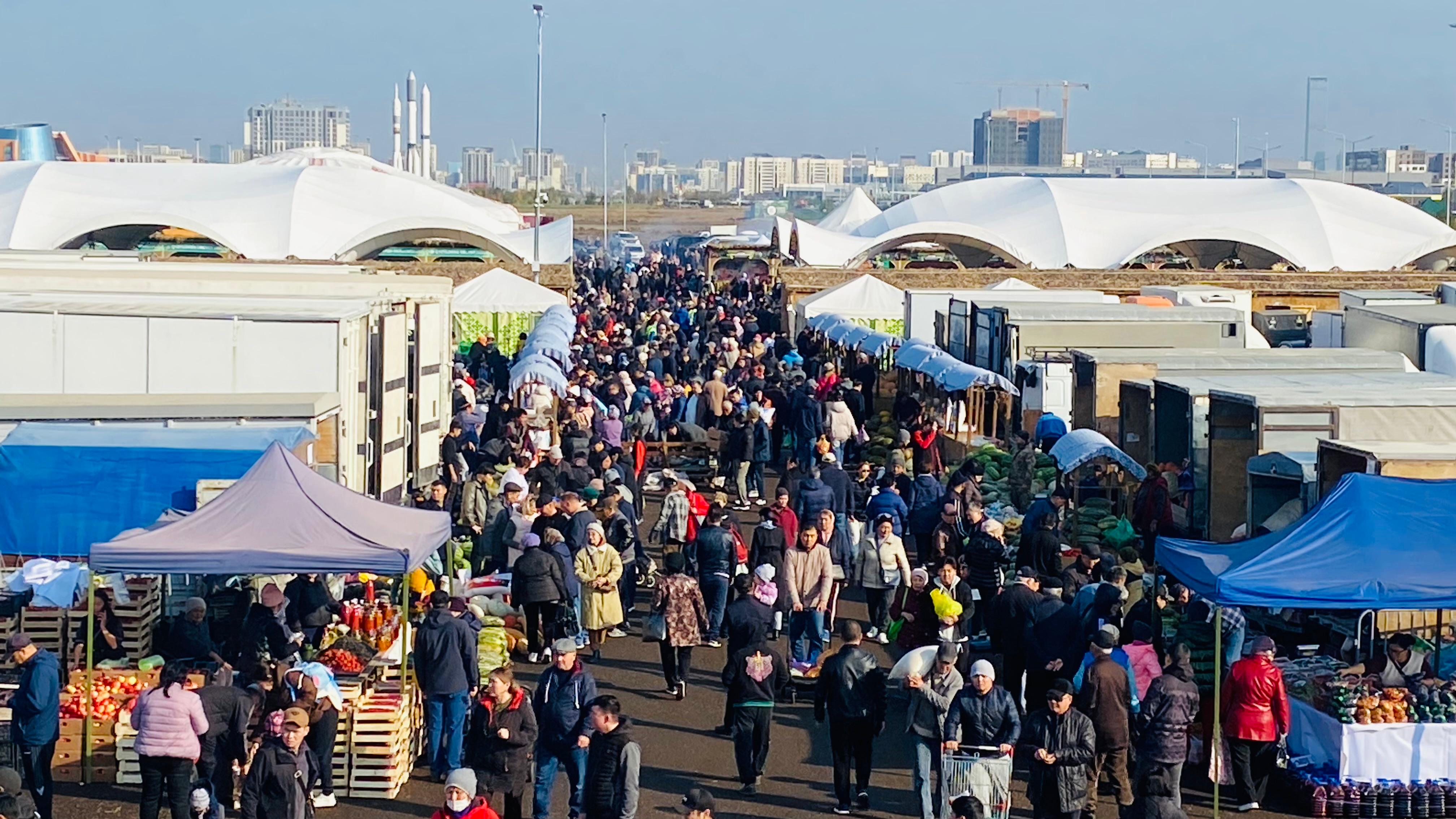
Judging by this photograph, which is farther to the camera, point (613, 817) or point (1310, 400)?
point (1310, 400)

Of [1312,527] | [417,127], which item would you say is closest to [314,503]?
[1312,527]

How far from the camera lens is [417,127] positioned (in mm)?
113000

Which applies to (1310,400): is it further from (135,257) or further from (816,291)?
(816,291)

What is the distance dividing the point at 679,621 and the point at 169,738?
12.4 ft

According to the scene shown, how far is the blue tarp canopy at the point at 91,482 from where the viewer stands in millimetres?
11789

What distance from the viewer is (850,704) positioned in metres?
9.38

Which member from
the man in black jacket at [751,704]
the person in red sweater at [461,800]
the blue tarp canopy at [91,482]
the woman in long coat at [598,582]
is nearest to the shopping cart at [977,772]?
the man in black jacket at [751,704]

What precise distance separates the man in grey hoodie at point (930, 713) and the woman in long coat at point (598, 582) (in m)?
3.77

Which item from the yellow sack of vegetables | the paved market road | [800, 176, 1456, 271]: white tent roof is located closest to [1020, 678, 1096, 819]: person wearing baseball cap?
the paved market road

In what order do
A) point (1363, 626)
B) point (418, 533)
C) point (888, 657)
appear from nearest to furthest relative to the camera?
point (418, 533) < point (1363, 626) < point (888, 657)

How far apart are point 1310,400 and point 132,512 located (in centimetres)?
874

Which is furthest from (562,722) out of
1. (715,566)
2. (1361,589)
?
(1361,589)

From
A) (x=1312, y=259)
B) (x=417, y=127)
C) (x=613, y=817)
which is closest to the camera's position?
(x=613, y=817)

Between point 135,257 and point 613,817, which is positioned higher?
point 135,257
